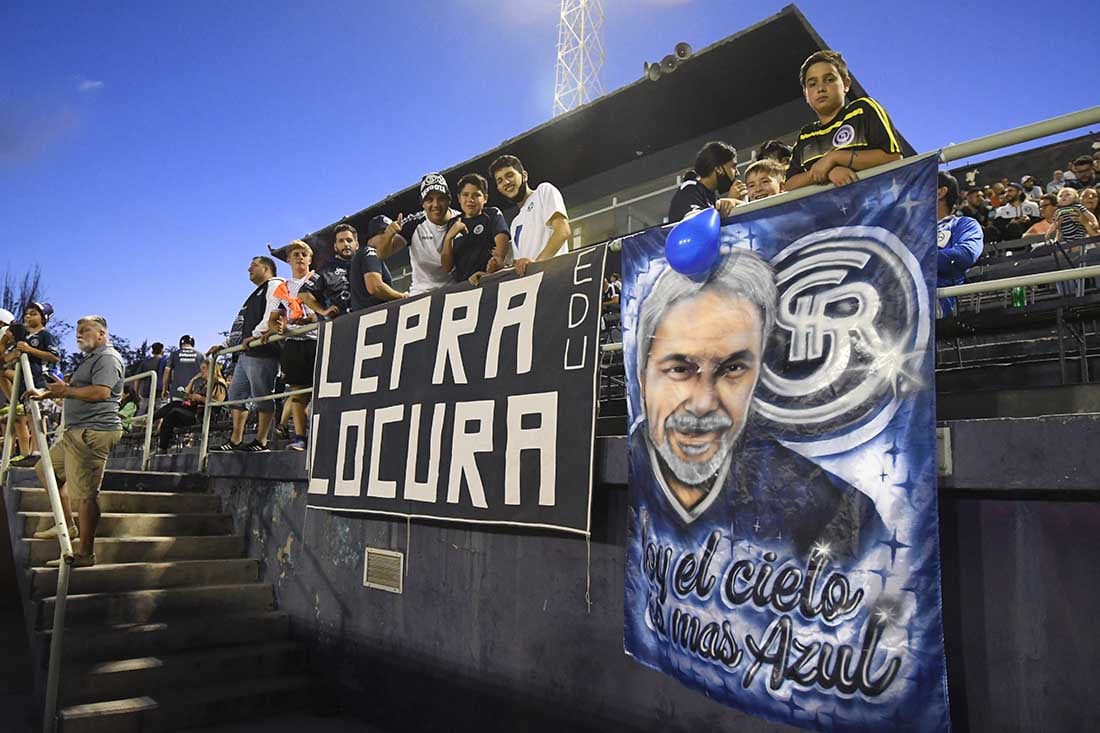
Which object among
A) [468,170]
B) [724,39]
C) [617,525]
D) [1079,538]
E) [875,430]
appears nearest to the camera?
[1079,538]

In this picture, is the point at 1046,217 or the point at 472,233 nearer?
the point at 472,233

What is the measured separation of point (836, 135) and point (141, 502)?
6878 mm

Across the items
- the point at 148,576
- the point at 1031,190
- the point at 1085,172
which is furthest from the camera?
the point at 1031,190

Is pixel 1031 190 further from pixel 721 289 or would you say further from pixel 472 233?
pixel 721 289

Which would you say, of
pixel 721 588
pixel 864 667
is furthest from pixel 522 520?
pixel 864 667

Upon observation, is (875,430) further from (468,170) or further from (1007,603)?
(468,170)

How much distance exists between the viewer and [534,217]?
533 cm

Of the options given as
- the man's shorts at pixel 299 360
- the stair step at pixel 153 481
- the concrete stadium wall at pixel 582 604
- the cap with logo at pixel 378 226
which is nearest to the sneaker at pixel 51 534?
the stair step at pixel 153 481

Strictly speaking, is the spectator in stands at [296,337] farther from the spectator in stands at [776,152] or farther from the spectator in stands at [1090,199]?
the spectator in stands at [1090,199]

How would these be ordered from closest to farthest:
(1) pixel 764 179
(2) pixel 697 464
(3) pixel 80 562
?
(2) pixel 697 464, (1) pixel 764 179, (3) pixel 80 562

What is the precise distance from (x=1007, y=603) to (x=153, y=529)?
22.6 feet

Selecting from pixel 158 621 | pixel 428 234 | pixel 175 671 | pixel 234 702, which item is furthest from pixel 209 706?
pixel 428 234

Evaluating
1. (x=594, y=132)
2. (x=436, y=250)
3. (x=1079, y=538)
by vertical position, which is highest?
(x=594, y=132)

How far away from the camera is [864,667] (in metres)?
2.72
